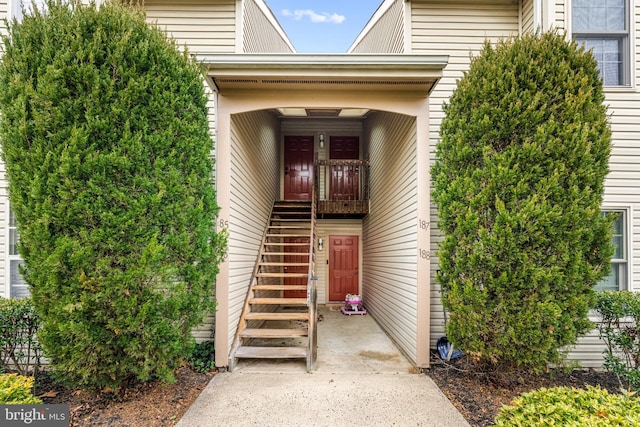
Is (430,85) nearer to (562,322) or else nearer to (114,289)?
(562,322)

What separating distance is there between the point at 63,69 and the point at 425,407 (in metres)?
4.58

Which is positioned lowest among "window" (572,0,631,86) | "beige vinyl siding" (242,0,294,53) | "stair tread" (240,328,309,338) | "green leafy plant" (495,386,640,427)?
"stair tread" (240,328,309,338)

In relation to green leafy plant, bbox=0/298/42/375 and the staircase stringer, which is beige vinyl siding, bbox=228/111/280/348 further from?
green leafy plant, bbox=0/298/42/375

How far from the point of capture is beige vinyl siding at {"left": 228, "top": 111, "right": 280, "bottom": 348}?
4.36 metres

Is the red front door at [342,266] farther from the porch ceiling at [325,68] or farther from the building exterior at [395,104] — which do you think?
the porch ceiling at [325,68]

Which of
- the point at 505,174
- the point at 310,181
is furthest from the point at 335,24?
the point at 505,174

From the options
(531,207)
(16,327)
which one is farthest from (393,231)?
(16,327)

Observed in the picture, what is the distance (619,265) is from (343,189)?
5172 mm

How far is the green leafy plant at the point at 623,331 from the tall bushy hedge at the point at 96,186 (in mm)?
4702

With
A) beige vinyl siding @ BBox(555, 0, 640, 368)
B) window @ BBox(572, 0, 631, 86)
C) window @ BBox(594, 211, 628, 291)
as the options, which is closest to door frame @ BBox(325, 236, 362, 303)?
beige vinyl siding @ BBox(555, 0, 640, 368)

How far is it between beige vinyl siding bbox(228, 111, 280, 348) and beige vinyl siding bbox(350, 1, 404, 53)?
275 centimetres

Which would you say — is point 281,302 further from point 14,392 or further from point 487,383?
point 14,392

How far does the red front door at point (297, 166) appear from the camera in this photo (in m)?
8.91

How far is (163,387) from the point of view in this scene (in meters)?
3.55
